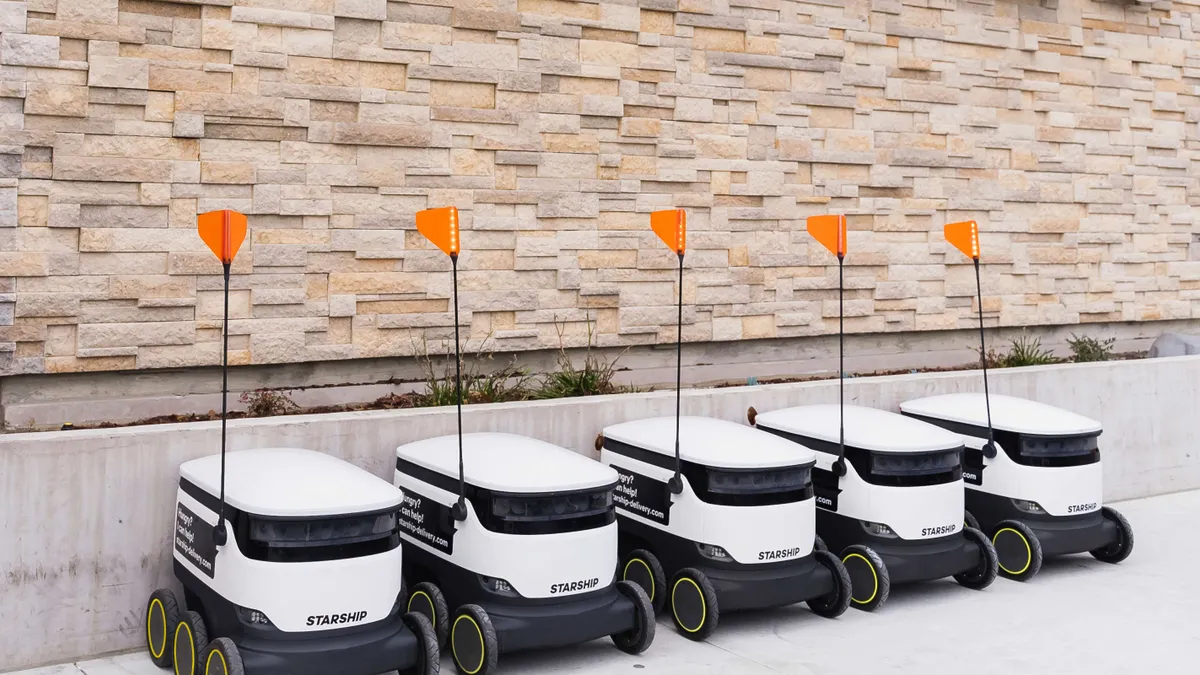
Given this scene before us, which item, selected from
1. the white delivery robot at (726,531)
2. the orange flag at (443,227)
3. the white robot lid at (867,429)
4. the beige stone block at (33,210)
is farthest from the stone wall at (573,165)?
the white delivery robot at (726,531)

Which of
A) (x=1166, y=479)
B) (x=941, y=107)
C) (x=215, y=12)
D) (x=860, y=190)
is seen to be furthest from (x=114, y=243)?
(x=1166, y=479)

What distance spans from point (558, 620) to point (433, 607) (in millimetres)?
595

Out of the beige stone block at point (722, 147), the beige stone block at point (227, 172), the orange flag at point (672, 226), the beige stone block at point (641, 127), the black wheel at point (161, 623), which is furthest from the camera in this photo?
the beige stone block at point (722, 147)

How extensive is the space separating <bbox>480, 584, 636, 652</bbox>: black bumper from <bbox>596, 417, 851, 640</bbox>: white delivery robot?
52cm

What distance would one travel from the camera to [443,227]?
5.20 metres

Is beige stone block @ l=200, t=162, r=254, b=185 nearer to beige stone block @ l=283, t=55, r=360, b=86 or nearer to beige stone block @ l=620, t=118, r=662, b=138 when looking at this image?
beige stone block @ l=283, t=55, r=360, b=86

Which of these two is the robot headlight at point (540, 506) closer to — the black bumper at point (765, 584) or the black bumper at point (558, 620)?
the black bumper at point (558, 620)

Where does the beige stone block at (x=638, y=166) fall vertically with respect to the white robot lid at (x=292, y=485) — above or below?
above

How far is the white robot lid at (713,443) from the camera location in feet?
18.0

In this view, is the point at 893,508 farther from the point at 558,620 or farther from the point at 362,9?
the point at 362,9

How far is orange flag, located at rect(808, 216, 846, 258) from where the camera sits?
21.0 ft

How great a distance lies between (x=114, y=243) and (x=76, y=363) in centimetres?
66

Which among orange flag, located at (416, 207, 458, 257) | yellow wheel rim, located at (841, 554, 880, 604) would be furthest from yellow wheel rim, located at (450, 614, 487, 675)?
yellow wheel rim, located at (841, 554, 880, 604)

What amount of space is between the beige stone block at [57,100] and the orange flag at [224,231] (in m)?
1.61
